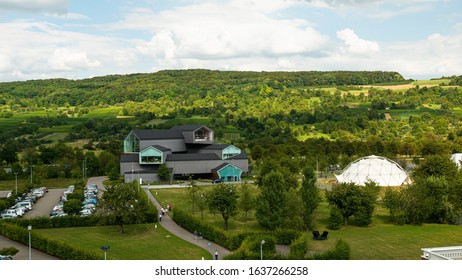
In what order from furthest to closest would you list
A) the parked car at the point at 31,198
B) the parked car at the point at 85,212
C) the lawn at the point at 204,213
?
the parked car at the point at 31,198, the parked car at the point at 85,212, the lawn at the point at 204,213

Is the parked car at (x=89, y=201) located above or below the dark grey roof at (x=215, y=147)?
below

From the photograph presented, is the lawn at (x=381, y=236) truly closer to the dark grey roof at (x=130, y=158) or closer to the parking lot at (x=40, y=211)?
the parking lot at (x=40, y=211)

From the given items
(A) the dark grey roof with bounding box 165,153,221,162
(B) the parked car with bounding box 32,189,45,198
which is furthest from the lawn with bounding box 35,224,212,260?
(A) the dark grey roof with bounding box 165,153,221,162

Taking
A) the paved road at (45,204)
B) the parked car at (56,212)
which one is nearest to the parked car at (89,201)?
the paved road at (45,204)

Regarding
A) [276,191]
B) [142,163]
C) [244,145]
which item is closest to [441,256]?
[276,191]

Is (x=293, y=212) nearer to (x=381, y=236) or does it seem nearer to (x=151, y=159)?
(x=381, y=236)

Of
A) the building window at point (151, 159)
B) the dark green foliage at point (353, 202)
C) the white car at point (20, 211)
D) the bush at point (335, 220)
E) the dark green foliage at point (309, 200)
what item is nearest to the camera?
the dark green foliage at point (309, 200)

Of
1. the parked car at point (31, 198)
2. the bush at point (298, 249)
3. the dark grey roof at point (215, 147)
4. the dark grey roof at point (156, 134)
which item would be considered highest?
the dark grey roof at point (156, 134)

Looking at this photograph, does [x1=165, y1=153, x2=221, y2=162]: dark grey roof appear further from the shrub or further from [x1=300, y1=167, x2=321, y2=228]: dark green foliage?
the shrub
